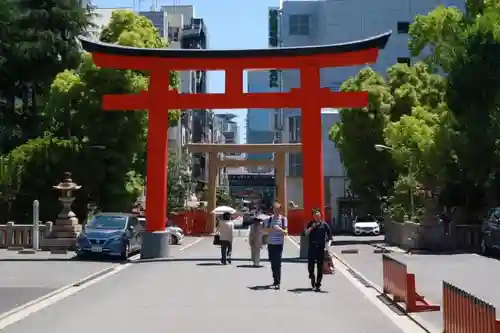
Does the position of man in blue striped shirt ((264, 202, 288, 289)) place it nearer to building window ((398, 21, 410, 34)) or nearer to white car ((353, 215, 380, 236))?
white car ((353, 215, 380, 236))

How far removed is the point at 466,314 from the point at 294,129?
65.5 meters

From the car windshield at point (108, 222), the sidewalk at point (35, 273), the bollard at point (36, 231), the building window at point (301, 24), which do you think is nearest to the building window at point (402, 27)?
the building window at point (301, 24)

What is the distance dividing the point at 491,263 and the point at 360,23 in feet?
159

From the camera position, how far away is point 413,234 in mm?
33750

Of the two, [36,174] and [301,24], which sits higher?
[301,24]

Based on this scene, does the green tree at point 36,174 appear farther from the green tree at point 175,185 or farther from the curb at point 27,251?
the green tree at point 175,185

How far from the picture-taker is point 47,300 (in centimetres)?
1588

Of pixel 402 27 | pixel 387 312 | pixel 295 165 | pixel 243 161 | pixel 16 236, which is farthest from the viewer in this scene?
pixel 295 165

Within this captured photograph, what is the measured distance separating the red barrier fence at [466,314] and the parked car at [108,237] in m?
18.0

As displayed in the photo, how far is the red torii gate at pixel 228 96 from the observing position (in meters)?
27.3

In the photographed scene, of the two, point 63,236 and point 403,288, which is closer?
point 403,288

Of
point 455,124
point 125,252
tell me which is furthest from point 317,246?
point 455,124

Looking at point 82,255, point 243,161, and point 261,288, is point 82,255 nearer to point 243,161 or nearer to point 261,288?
point 261,288

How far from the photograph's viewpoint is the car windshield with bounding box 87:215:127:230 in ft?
94.1
